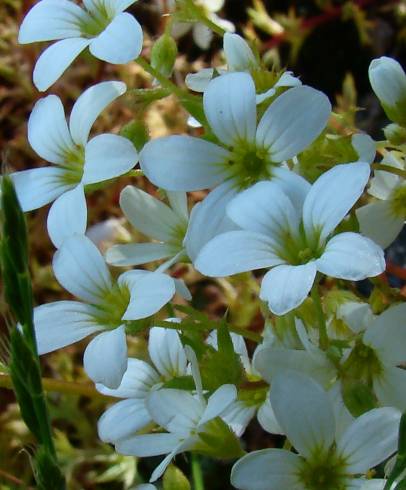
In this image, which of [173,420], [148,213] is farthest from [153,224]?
[173,420]

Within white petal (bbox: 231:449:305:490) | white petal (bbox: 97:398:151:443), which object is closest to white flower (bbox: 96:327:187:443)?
white petal (bbox: 97:398:151:443)

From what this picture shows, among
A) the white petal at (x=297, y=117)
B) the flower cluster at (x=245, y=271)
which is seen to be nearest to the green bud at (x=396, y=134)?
the flower cluster at (x=245, y=271)

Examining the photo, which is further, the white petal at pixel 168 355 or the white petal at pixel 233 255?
the white petal at pixel 168 355

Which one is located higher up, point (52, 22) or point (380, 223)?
point (52, 22)

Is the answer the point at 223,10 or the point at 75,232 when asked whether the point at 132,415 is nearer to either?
the point at 75,232

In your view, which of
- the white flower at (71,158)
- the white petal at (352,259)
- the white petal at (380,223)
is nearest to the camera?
the white petal at (352,259)

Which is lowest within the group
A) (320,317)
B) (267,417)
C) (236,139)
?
(267,417)

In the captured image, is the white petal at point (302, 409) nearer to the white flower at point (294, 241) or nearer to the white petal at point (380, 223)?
the white flower at point (294, 241)

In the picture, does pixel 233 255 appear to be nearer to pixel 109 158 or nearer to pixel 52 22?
pixel 109 158
